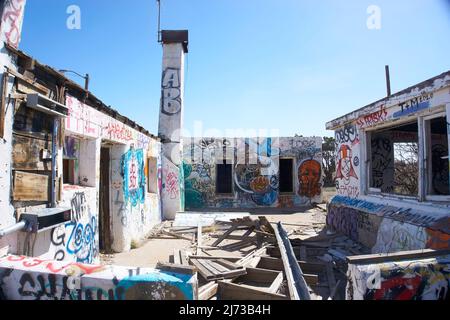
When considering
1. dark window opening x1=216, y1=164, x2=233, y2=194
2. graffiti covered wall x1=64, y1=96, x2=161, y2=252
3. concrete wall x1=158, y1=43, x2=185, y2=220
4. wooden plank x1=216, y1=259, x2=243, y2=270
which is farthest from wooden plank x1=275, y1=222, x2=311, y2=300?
dark window opening x1=216, y1=164, x2=233, y2=194

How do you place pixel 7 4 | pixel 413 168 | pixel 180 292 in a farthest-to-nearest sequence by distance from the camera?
1. pixel 413 168
2. pixel 7 4
3. pixel 180 292

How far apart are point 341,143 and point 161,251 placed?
18.6 feet

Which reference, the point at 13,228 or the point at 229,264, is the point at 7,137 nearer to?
the point at 13,228

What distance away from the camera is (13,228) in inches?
133

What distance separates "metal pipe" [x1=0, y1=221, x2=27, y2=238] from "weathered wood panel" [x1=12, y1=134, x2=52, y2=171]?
640mm

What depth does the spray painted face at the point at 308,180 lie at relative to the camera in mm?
16078

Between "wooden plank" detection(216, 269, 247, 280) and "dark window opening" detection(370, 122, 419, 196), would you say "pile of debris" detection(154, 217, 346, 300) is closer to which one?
"wooden plank" detection(216, 269, 247, 280)

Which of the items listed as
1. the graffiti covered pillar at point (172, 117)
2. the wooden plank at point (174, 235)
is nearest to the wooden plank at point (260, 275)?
the wooden plank at point (174, 235)

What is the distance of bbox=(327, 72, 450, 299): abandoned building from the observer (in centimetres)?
329

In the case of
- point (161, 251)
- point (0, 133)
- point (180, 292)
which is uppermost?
point (0, 133)

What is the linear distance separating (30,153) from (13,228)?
97cm

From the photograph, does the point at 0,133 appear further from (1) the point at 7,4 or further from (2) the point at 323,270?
(2) the point at 323,270

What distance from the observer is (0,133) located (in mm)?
3338

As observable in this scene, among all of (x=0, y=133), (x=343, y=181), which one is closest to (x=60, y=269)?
(x=0, y=133)
